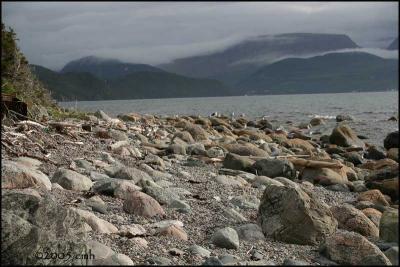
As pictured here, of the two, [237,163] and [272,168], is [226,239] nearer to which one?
[272,168]

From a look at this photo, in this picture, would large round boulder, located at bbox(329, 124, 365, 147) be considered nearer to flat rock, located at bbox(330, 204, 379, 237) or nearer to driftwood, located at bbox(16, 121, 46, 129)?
flat rock, located at bbox(330, 204, 379, 237)

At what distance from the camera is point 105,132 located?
1388 centimetres

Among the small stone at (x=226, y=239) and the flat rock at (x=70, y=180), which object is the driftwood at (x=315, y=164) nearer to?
the flat rock at (x=70, y=180)

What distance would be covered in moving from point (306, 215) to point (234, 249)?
4.17 ft

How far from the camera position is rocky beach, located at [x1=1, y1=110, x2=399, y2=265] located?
459cm

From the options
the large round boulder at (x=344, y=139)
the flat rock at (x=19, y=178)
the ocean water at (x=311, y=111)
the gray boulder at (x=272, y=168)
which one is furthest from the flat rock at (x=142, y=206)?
the large round boulder at (x=344, y=139)

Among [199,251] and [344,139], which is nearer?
[199,251]

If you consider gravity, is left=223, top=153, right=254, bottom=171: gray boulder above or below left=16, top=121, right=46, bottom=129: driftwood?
below

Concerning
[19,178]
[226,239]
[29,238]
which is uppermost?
[29,238]

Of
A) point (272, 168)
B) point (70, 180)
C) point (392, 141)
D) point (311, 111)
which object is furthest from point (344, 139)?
point (311, 111)

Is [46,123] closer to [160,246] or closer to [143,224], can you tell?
[143,224]

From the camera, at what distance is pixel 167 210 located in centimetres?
742

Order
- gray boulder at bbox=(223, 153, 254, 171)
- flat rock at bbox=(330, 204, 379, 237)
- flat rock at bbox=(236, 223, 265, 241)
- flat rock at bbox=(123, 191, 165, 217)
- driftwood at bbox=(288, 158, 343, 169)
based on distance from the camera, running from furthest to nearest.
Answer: driftwood at bbox=(288, 158, 343, 169) → gray boulder at bbox=(223, 153, 254, 171) → flat rock at bbox=(330, 204, 379, 237) → flat rock at bbox=(123, 191, 165, 217) → flat rock at bbox=(236, 223, 265, 241)

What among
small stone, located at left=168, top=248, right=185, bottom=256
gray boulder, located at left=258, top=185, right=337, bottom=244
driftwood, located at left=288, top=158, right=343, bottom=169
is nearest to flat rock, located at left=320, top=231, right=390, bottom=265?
gray boulder, located at left=258, top=185, right=337, bottom=244
